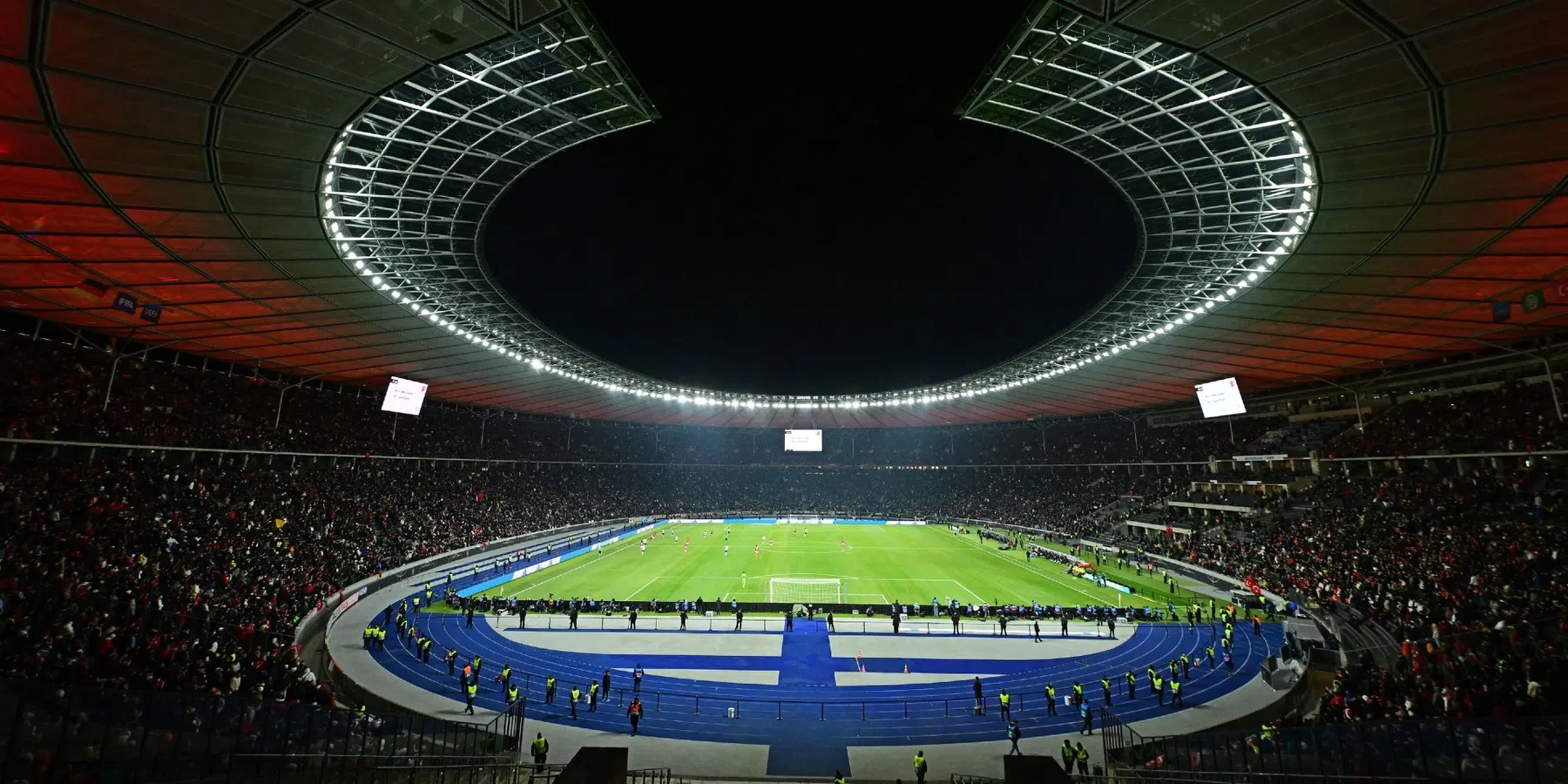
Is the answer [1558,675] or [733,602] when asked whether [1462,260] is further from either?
[733,602]

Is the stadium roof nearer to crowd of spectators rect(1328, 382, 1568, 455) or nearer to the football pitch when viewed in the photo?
crowd of spectators rect(1328, 382, 1568, 455)

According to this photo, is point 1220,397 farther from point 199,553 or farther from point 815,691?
point 199,553

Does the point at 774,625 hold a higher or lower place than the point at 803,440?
lower

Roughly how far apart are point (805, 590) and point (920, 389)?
3240 cm

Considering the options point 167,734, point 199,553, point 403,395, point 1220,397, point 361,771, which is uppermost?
point 1220,397

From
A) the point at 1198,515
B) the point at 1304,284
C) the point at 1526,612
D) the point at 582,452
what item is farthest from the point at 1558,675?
the point at 582,452

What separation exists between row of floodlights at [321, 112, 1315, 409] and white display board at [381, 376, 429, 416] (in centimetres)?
646

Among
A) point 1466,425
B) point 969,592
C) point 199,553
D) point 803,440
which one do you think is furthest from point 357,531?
point 1466,425

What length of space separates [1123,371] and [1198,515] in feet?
46.2

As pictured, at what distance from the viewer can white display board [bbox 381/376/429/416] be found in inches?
1494

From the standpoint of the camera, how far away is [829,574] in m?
41.0

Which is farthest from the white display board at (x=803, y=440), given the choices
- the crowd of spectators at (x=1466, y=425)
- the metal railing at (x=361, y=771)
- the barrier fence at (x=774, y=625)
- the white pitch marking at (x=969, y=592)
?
the metal railing at (x=361, y=771)

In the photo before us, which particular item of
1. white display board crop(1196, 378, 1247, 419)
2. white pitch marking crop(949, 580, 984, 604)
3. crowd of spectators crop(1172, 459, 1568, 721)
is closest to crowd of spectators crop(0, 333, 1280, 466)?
white display board crop(1196, 378, 1247, 419)

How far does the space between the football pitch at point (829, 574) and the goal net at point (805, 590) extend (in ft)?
0.49
